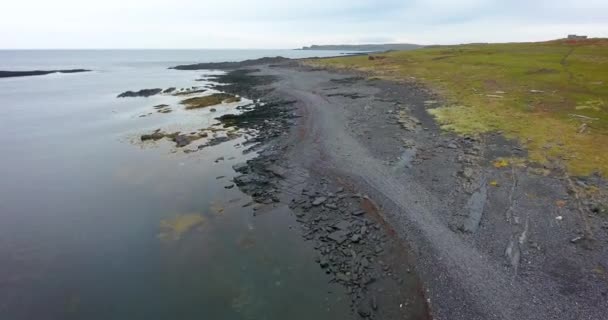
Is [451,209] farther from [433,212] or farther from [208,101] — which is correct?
[208,101]

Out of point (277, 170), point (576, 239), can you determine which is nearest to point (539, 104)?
point (576, 239)

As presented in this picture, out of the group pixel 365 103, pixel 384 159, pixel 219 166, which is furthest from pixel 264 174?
pixel 365 103

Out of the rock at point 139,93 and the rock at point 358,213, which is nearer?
the rock at point 358,213

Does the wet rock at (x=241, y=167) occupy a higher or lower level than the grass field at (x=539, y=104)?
lower

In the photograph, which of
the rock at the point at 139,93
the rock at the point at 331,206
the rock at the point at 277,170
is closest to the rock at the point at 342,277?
the rock at the point at 331,206

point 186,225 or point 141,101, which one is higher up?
point 141,101

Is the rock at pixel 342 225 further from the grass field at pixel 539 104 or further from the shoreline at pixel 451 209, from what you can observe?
the grass field at pixel 539 104

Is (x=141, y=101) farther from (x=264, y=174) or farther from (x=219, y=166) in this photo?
(x=264, y=174)
